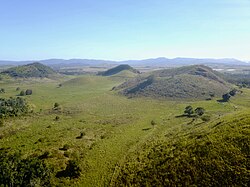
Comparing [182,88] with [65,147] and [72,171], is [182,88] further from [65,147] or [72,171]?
[72,171]

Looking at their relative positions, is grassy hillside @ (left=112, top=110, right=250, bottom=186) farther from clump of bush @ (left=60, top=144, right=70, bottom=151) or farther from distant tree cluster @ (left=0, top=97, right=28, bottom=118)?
distant tree cluster @ (left=0, top=97, right=28, bottom=118)

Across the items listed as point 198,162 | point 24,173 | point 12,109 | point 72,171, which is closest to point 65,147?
point 72,171

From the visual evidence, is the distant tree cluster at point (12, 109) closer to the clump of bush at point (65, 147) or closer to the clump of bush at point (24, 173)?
the clump of bush at point (65, 147)

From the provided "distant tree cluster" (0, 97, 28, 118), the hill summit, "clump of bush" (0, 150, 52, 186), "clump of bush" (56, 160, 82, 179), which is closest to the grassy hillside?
"clump of bush" (56, 160, 82, 179)

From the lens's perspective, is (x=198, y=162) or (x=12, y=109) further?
(x=12, y=109)

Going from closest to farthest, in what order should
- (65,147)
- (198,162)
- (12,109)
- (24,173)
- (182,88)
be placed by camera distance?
(24,173) < (198,162) < (65,147) < (12,109) < (182,88)

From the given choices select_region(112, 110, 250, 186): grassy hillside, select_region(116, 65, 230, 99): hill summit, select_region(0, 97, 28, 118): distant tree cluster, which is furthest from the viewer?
select_region(116, 65, 230, 99): hill summit

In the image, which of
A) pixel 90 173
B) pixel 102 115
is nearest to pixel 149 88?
pixel 102 115

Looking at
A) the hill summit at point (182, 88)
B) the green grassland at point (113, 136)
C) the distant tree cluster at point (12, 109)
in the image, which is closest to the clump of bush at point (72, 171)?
the green grassland at point (113, 136)

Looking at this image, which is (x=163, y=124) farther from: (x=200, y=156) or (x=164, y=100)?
(x=164, y=100)

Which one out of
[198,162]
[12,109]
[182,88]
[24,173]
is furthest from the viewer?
[182,88]

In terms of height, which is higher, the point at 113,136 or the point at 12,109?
the point at 12,109
